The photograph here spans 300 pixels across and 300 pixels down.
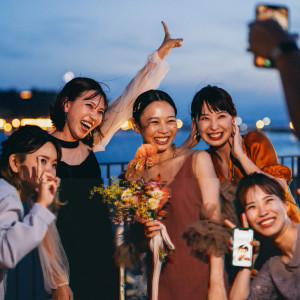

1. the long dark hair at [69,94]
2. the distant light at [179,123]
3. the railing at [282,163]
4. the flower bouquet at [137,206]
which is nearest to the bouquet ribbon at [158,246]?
the flower bouquet at [137,206]

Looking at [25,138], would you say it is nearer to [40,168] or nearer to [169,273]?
[40,168]

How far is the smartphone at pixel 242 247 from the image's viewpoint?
9.97 ft

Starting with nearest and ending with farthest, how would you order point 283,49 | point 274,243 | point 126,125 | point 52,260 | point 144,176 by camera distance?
1. point 283,49
2. point 274,243
3. point 52,260
4. point 144,176
5. point 126,125

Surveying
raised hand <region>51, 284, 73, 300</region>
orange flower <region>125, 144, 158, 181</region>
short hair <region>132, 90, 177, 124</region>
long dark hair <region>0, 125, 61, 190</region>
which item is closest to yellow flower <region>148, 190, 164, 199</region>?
orange flower <region>125, 144, 158, 181</region>

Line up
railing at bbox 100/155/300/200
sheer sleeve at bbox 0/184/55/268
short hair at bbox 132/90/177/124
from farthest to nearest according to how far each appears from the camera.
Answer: railing at bbox 100/155/300/200
short hair at bbox 132/90/177/124
sheer sleeve at bbox 0/184/55/268

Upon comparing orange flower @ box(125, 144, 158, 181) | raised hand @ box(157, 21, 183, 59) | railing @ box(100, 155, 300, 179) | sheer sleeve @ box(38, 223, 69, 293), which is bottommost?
sheer sleeve @ box(38, 223, 69, 293)

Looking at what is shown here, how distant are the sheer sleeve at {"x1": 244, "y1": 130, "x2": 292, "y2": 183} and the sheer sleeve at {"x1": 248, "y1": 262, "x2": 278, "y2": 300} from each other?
2.53ft

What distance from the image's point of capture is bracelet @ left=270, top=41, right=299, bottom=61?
153 centimetres

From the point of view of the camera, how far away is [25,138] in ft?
10.3

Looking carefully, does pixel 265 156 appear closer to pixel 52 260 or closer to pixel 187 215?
pixel 187 215

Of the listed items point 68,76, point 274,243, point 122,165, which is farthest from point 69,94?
point 122,165

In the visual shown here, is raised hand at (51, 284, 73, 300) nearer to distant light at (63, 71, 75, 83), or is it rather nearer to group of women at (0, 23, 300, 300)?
group of women at (0, 23, 300, 300)

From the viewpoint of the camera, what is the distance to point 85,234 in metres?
3.48

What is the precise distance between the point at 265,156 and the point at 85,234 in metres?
1.62
